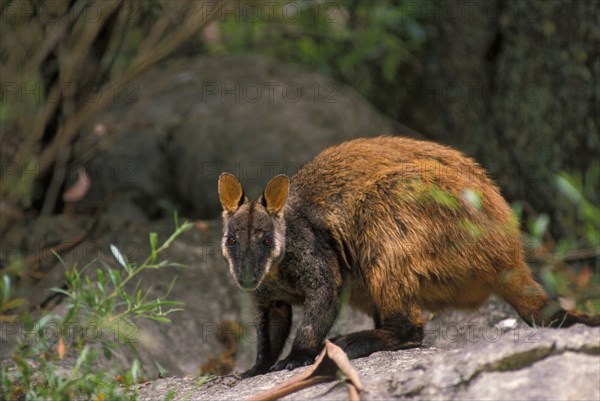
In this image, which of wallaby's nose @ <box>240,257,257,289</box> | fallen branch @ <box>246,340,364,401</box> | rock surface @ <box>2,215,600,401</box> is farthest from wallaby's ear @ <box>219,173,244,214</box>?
fallen branch @ <box>246,340,364,401</box>

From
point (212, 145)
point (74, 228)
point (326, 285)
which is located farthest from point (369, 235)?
point (212, 145)

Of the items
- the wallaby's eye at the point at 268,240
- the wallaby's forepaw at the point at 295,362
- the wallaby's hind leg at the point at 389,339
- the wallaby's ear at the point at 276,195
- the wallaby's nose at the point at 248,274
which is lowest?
the wallaby's forepaw at the point at 295,362

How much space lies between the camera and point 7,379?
4.50 meters

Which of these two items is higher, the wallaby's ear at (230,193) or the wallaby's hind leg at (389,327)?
the wallaby's ear at (230,193)

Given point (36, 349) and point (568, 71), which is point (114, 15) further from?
point (568, 71)

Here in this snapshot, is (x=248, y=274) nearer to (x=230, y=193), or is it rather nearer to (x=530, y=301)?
(x=230, y=193)

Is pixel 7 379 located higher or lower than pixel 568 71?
lower

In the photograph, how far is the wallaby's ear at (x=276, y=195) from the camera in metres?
5.58

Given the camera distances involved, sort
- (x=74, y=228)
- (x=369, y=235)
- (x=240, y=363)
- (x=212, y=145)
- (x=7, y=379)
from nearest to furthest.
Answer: (x=7, y=379) < (x=369, y=235) < (x=240, y=363) < (x=74, y=228) < (x=212, y=145)

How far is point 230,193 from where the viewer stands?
5688 millimetres

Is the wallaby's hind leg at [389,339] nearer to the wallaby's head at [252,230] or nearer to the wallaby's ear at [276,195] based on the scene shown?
the wallaby's head at [252,230]

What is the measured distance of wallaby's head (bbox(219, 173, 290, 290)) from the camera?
5273 mm

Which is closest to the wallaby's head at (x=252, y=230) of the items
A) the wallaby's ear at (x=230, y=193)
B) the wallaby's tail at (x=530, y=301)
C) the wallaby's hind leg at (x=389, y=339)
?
the wallaby's ear at (x=230, y=193)

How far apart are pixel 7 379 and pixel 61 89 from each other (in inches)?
126
